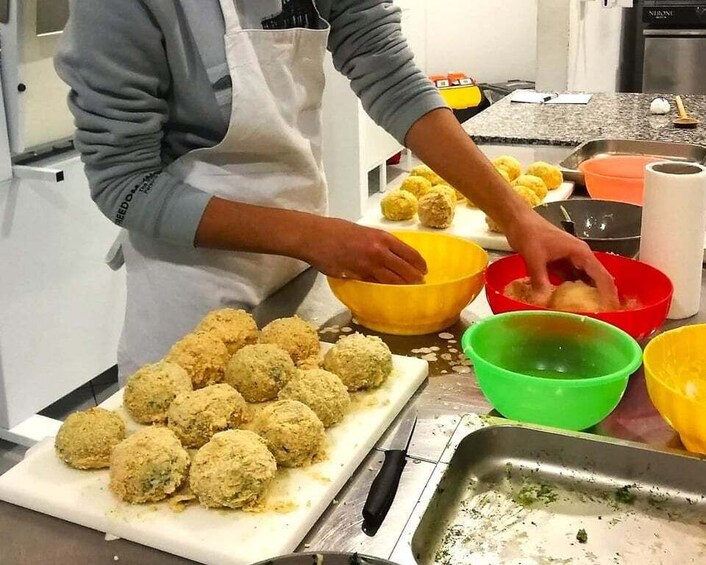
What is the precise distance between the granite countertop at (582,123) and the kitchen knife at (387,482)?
4.35 feet

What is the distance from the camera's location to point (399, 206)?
152 cm

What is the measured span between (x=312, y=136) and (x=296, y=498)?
0.74 m

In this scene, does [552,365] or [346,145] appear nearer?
[552,365]

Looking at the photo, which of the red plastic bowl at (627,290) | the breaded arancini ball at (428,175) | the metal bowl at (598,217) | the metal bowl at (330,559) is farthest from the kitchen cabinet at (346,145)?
the metal bowl at (330,559)

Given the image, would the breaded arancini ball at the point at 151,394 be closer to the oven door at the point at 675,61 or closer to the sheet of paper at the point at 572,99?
the sheet of paper at the point at 572,99

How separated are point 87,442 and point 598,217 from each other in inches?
38.0

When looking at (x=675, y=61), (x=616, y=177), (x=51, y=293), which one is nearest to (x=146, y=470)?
(x=616, y=177)

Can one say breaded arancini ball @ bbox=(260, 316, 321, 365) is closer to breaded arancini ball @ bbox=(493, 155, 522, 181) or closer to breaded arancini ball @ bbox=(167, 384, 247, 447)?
breaded arancini ball @ bbox=(167, 384, 247, 447)

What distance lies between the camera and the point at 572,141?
2008 mm

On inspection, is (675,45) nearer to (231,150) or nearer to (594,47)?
(594,47)

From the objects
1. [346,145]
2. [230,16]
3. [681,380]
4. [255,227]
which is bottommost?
[346,145]

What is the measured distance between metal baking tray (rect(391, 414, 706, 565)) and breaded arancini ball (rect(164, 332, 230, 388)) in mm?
301

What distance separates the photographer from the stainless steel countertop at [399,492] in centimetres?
73

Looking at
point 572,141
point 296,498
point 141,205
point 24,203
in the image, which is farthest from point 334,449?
point 24,203
